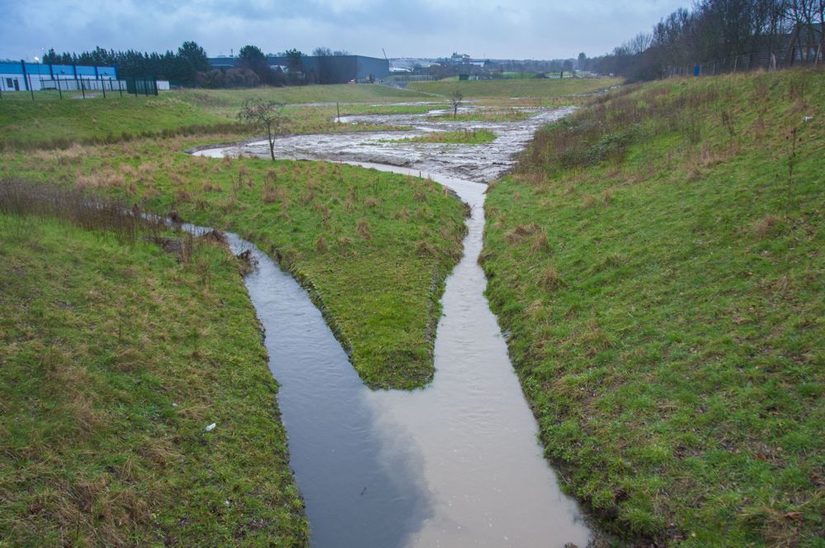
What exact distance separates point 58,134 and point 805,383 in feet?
178

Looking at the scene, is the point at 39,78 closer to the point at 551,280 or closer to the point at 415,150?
the point at 415,150

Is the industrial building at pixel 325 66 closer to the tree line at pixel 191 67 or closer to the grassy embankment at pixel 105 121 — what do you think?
the tree line at pixel 191 67

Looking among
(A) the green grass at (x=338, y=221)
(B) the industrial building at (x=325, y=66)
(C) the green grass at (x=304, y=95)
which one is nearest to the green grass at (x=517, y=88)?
(C) the green grass at (x=304, y=95)

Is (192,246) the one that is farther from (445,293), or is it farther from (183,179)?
(183,179)

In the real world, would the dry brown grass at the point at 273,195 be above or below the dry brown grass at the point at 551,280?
above

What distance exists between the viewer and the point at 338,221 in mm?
25203

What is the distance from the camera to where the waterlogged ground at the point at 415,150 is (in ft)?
137

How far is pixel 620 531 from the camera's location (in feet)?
30.5

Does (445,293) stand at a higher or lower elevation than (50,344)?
lower

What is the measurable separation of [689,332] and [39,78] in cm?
9871

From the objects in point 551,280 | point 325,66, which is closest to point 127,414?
point 551,280

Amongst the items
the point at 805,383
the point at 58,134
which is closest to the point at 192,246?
the point at 805,383

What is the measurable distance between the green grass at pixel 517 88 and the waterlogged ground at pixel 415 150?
73.8 metres

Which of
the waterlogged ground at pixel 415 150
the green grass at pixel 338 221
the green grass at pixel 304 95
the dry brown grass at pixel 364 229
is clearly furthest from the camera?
the green grass at pixel 304 95
